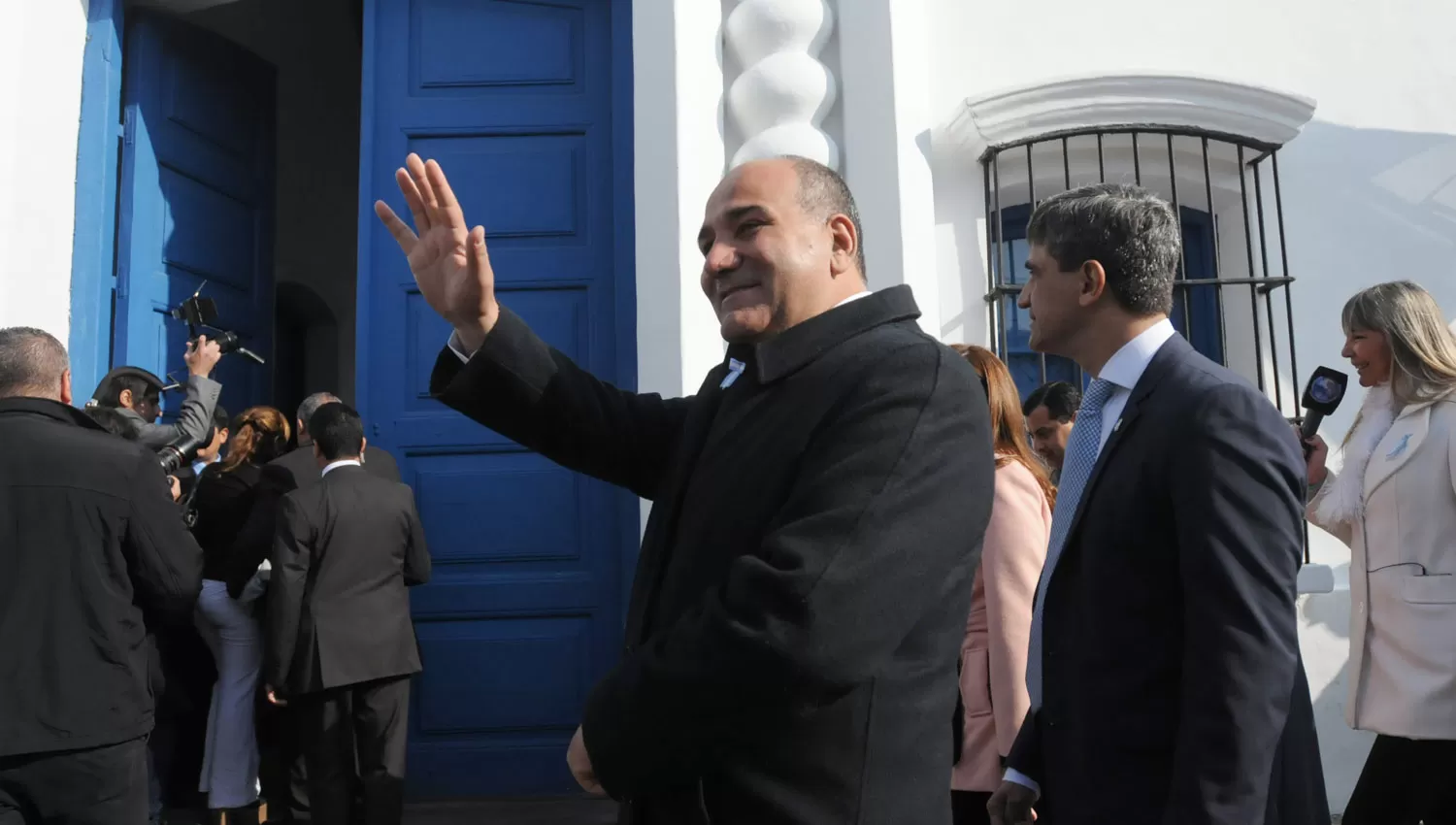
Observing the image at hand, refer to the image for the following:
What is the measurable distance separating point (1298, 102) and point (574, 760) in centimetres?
444

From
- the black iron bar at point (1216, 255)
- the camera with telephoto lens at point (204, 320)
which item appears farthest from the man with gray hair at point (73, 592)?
the black iron bar at point (1216, 255)

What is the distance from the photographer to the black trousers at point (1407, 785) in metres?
2.89

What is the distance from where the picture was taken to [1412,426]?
3.08 metres

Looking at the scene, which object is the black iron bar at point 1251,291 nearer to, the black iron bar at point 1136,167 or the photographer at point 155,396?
the black iron bar at point 1136,167

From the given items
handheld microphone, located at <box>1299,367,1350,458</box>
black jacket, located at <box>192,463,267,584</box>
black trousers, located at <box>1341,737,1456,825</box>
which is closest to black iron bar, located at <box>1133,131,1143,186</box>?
handheld microphone, located at <box>1299,367,1350,458</box>

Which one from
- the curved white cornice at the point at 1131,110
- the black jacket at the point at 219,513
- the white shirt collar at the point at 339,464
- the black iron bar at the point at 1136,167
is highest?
the curved white cornice at the point at 1131,110

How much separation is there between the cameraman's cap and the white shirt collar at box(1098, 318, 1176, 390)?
389 cm

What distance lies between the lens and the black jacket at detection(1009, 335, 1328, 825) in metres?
1.72

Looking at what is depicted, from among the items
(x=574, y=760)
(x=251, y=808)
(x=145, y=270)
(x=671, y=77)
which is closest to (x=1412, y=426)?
(x=574, y=760)

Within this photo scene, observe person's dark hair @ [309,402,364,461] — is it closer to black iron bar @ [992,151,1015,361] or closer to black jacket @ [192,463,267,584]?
black jacket @ [192,463,267,584]

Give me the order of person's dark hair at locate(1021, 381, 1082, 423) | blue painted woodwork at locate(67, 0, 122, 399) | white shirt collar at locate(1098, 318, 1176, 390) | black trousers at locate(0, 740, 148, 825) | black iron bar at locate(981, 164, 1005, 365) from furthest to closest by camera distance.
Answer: blue painted woodwork at locate(67, 0, 122, 399) → black iron bar at locate(981, 164, 1005, 365) → person's dark hair at locate(1021, 381, 1082, 423) → black trousers at locate(0, 740, 148, 825) → white shirt collar at locate(1098, 318, 1176, 390)

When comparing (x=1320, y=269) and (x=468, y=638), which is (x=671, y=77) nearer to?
(x=468, y=638)

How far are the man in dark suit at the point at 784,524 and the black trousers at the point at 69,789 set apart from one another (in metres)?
1.83

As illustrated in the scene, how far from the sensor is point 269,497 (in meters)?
4.76
